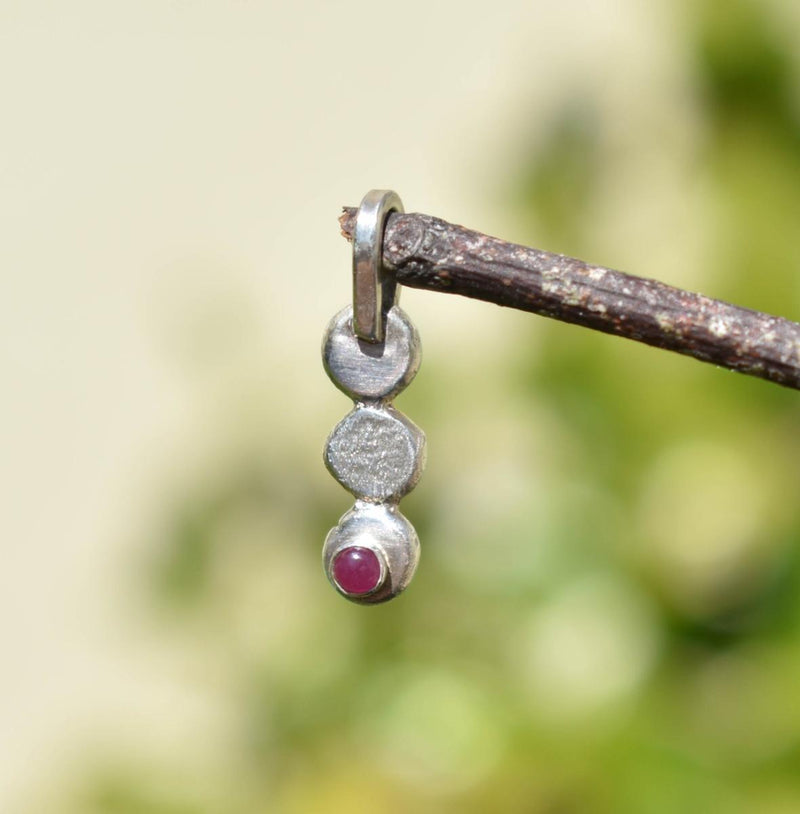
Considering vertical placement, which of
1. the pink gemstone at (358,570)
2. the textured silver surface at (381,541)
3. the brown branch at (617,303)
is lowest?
the pink gemstone at (358,570)

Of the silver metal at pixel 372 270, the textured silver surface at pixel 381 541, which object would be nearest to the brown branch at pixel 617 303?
the silver metal at pixel 372 270

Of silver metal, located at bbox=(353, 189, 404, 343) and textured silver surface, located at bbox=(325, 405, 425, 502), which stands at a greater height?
silver metal, located at bbox=(353, 189, 404, 343)

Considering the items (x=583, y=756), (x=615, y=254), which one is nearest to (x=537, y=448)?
(x=615, y=254)

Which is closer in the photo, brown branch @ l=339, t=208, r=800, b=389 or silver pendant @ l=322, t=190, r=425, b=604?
brown branch @ l=339, t=208, r=800, b=389

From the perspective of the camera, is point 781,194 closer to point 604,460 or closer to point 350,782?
point 604,460

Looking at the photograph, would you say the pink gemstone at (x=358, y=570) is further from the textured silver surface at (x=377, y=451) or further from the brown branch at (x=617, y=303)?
the brown branch at (x=617, y=303)

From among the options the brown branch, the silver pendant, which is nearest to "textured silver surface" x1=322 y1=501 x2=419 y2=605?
the silver pendant

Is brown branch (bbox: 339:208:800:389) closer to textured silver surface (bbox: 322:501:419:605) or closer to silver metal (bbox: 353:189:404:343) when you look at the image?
silver metal (bbox: 353:189:404:343)
